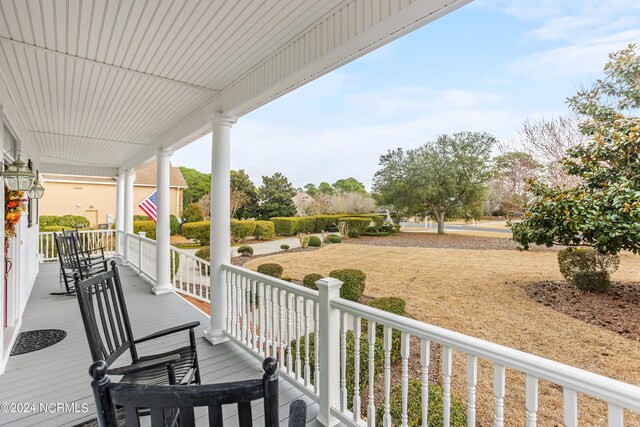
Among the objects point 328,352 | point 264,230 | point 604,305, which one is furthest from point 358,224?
point 328,352

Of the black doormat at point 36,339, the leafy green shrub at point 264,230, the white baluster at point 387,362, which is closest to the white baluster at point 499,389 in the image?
the white baluster at point 387,362

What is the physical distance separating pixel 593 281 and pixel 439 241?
26.4 feet

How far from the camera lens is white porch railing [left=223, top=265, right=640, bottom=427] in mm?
1015

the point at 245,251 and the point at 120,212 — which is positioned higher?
the point at 120,212

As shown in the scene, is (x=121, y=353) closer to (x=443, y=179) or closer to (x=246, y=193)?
(x=443, y=179)

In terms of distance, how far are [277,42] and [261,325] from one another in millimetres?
2439

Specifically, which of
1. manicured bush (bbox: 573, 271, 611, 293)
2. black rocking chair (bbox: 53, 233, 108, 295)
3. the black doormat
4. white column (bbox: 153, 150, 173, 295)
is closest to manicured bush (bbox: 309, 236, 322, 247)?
white column (bbox: 153, 150, 173, 295)

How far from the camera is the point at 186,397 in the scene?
0.75 m

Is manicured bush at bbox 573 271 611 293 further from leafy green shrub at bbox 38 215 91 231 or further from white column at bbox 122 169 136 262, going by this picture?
leafy green shrub at bbox 38 215 91 231

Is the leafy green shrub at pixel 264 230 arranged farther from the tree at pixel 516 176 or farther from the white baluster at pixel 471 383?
the white baluster at pixel 471 383

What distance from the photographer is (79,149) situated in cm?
661

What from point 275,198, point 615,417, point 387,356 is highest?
point 275,198

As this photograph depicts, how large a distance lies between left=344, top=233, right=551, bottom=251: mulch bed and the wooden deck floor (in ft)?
35.7

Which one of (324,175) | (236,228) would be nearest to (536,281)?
(236,228)
